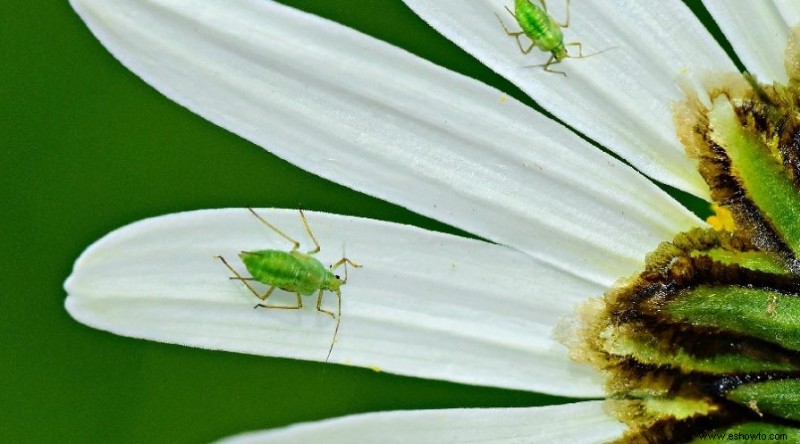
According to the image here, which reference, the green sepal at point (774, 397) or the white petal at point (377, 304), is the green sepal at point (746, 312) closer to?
the green sepal at point (774, 397)

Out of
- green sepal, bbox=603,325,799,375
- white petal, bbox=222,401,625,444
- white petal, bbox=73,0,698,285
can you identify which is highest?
white petal, bbox=73,0,698,285

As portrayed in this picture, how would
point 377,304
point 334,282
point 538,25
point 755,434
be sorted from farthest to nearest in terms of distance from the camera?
point 377,304, point 334,282, point 755,434, point 538,25

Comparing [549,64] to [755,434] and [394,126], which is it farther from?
[755,434]

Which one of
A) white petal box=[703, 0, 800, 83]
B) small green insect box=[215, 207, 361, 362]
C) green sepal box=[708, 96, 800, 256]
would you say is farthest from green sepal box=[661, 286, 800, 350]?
small green insect box=[215, 207, 361, 362]

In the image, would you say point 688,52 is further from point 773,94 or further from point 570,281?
point 570,281

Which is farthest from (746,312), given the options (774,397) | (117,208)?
(117,208)

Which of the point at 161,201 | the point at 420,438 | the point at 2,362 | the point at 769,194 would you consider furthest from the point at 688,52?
the point at 2,362

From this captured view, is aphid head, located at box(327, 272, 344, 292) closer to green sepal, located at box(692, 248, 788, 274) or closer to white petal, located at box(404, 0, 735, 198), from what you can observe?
white petal, located at box(404, 0, 735, 198)
